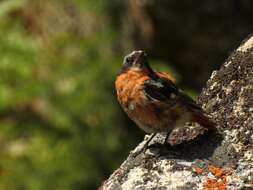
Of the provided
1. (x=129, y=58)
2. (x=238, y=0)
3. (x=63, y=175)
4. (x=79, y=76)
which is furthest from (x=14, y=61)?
(x=129, y=58)

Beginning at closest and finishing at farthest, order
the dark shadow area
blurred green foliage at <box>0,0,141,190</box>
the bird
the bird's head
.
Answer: the dark shadow area, the bird, the bird's head, blurred green foliage at <box>0,0,141,190</box>

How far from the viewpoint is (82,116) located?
35.8 ft

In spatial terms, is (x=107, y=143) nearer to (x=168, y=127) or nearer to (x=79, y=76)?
(x=79, y=76)

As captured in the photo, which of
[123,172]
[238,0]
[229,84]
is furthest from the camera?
[238,0]

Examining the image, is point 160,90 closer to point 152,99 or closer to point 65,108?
point 152,99

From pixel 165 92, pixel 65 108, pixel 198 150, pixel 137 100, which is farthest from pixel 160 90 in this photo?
pixel 65 108

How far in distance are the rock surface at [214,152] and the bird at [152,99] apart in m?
0.13

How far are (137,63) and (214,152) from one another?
Result: 82 centimetres

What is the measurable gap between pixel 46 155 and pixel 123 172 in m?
5.94

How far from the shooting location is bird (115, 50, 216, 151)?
4.97 meters

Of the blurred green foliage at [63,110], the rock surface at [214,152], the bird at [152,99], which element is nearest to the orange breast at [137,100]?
the bird at [152,99]

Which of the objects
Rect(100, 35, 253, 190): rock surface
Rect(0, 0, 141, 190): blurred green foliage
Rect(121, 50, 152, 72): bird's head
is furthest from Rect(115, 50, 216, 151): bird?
Rect(0, 0, 141, 190): blurred green foliage

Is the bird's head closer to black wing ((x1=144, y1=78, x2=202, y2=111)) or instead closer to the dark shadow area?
black wing ((x1=144, y1=78, x2=202, y2=111))

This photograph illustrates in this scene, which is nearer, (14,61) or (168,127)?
(168,127)
